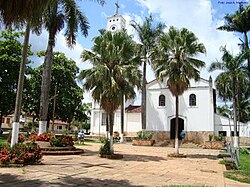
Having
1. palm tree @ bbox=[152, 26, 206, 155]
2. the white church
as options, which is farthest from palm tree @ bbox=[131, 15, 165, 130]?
palm tree @ bbox=[152, 26, 206, 155]

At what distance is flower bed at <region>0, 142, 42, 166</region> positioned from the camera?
9378 mm

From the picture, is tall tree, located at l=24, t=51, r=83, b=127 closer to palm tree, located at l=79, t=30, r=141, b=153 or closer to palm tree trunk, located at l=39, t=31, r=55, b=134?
palm tree trunk, located at l=39, t=31, r=55, b=134

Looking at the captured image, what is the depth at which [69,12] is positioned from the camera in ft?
53.7

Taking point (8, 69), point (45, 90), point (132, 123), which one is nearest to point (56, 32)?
point (45, 90)

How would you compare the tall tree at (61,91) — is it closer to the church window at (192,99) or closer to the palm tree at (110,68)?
the church window at (192,99)

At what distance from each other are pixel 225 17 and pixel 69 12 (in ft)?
65.9

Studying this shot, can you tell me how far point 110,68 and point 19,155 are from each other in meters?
7.00

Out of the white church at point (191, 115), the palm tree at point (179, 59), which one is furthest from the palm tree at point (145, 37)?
the palm tree at point (179, 59)

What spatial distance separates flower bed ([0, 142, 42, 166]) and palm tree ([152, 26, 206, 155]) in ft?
31.9

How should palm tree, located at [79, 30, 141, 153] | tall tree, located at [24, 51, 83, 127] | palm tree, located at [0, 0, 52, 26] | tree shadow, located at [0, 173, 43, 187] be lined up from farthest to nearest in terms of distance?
tall tree, located at [24, 51, 83, 127] → palm tree, located at [79, 30, 141, 153] → tree shadow, located at [0, 173, 43, 187] → palm tree, located at [0, 0, 52, 26]

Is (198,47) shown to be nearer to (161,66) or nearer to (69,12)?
(161,66)

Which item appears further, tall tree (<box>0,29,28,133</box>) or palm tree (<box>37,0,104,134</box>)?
tall tree (<box>0,29,28,133</box>)

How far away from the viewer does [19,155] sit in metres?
9.73

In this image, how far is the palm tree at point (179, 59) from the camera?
17062mm
